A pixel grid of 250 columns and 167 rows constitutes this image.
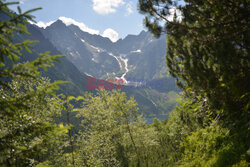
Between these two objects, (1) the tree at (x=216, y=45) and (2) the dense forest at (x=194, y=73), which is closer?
(2) the dense forest at (x=194, y=73)

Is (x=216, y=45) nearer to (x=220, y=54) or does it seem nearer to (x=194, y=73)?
(x=220, y=54)

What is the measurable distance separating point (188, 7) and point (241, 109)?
15.4 ft

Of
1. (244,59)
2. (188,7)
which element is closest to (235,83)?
(244,59)

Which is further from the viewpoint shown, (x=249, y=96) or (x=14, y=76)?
(x=249, y=96)

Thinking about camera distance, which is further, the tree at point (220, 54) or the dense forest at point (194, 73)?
the tree at point (220, 54)

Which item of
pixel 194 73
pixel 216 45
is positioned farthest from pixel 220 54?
pixel 194 73

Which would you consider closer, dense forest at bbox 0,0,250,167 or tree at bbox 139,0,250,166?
dense forest at bbox 0,0,250,167

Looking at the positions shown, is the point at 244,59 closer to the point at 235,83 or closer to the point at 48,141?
the point at 235,83

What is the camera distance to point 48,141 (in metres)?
4.96

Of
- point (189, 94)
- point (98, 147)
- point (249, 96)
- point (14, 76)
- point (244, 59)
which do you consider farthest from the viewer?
point (98, 147)

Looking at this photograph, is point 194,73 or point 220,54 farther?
point 194,73

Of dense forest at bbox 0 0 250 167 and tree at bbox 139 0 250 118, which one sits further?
tree at bbox 139 0 250 118

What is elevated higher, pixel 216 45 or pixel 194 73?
pixel 216 45

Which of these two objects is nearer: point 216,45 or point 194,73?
point 216,45
